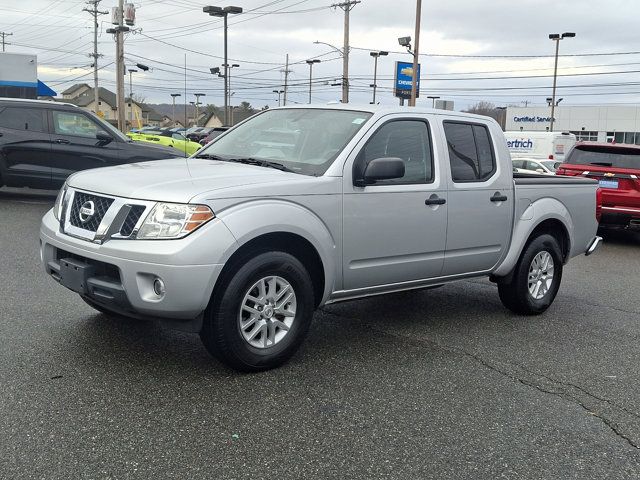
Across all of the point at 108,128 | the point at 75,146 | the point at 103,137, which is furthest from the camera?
the point at 108,128

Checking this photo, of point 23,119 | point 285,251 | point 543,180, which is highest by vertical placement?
point 23,119

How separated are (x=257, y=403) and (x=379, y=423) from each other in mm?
731

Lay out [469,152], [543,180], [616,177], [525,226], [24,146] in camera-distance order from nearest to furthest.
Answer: [469,152], [525,226], [543,180], [616,177], [24,146]

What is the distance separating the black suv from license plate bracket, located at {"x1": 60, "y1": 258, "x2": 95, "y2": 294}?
829 centimetres

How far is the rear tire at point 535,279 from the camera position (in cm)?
614

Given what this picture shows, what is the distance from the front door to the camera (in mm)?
4777

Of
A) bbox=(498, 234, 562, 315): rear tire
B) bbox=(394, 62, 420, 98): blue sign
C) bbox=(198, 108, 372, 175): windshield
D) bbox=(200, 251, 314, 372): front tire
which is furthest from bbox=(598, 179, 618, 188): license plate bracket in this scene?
bbox=(394, 62, 420, 98): blue sign

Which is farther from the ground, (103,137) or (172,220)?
(103,137)

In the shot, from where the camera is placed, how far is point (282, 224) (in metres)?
4.29

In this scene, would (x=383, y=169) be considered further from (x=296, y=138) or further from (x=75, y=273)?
(x=75, y=273)

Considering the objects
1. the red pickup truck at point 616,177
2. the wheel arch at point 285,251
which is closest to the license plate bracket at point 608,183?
the red pickup truck at point 616,177

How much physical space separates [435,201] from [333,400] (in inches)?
76.2

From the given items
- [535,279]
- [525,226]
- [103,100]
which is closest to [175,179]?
[525,226]

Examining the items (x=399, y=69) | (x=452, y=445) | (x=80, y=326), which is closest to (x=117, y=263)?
(x=80, y=326)
